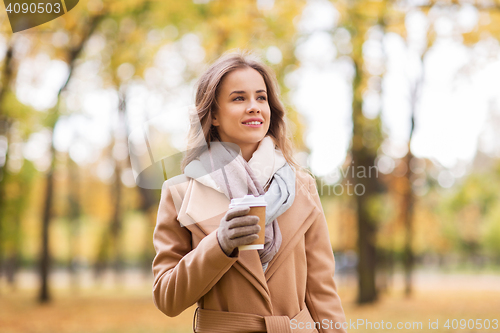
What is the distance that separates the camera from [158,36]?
1089 cm

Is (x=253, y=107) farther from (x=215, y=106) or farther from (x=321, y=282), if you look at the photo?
(x=321, y=282)

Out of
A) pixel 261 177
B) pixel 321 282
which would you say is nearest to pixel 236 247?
pixel 261 177

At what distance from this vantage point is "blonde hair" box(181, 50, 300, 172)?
6.39 feet

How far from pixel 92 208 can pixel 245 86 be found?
2559cm

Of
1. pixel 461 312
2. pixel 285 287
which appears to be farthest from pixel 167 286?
pixel 461 312

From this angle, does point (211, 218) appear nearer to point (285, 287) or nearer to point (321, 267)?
point (285, 287)

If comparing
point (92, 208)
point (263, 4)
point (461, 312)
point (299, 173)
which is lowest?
point (92, 208)

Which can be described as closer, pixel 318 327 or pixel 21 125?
pixel 318 327

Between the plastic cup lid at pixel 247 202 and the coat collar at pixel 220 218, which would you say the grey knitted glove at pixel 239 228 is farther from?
the coat collar at pixel 220 218

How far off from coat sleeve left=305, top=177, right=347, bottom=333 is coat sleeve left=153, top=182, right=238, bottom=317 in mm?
488

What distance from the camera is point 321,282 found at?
1898 millimetres

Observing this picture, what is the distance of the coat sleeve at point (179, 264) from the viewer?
5.14 feet

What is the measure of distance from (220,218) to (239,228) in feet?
1.11

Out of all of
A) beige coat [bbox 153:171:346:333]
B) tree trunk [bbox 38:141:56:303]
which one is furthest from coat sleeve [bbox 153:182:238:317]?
tree trunk [bbox 38:141:56:303]
